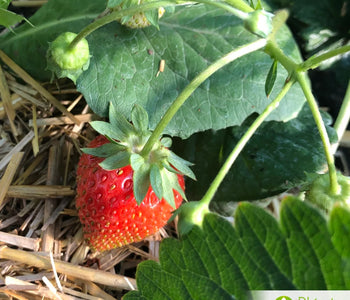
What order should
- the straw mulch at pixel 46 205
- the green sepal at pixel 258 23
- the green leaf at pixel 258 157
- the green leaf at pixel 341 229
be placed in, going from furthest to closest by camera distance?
the green leaf at pixel 258 157, the straw mulch at pixel 46 205, the green sepal at pixel 258 23, the green leaf at pixel 341 229

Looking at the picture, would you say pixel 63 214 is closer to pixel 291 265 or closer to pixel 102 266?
pixel 102 266

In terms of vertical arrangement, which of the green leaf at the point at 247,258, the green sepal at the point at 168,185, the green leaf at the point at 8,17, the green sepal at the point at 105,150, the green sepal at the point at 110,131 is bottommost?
the green leaf at the point at 247,258

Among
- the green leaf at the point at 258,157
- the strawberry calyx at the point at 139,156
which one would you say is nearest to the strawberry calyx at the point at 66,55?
the strawberry calyx at the point at 139,156

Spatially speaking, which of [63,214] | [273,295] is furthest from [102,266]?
[273,295]

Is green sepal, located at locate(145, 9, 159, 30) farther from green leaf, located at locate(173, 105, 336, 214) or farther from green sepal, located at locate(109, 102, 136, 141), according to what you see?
green leaf, located at locate(173, 105, 336, 214)

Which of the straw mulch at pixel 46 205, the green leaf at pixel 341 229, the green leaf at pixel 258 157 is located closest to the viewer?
the green leaf at pixel 341 229

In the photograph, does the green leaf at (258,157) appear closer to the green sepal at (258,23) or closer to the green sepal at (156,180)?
the green sepal at (156,180)

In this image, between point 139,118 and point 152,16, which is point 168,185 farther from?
point 152,16

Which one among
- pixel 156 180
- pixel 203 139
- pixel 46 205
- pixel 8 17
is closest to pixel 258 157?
pixel 203 139

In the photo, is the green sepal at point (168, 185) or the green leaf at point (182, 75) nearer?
the green sepal at point (168, 185)
